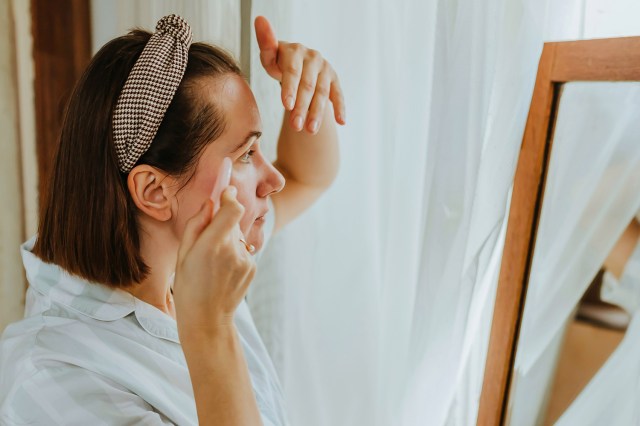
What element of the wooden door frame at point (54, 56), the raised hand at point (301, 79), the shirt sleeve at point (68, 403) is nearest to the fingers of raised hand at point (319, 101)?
the raised hand at point (301, 79)

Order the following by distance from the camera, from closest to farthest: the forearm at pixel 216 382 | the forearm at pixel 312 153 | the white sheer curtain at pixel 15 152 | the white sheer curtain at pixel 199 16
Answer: the forearm at pixel 216 382 < the forearm at pixel 312 153 < the white sheer curtain at pixel 199 16 < the white sheer curtain at pixel 15 152

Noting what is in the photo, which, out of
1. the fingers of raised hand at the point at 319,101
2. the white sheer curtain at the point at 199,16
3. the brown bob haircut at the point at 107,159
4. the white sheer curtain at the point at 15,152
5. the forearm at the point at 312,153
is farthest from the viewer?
the white sheer curtain at the point at 15,152

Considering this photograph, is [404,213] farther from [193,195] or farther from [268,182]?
[193,195]

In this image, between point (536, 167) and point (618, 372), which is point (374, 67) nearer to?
point (536, 167)

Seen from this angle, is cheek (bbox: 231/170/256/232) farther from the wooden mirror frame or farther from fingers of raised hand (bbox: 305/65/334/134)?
the wooden mirror frame

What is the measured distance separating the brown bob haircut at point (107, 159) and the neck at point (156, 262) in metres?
0.02

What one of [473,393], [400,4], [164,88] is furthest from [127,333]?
[400,4]

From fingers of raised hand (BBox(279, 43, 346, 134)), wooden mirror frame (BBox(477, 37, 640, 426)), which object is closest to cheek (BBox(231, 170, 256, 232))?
fingers of raised hand (BBox(279, 43, 346, 134))

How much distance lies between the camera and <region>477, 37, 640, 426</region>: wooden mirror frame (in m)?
0.67

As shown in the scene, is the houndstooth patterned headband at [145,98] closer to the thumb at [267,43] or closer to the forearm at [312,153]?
the thumb at [267,43]

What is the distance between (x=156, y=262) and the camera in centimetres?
81

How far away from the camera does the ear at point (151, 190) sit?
0.71 metres

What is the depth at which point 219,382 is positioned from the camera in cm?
60

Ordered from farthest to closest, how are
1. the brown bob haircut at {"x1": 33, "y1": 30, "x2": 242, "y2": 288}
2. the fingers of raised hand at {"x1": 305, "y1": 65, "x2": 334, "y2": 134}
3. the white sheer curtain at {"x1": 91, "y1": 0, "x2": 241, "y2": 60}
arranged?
the white sheer curtain at {"x1": 91, "y1": 0, "x2": 241, "y2": 60}, the fingers of raised hand at {"x1": 305, "y1": 65, "x2": 334, "y2": 134}, the brown bob haircut at {"x1": 33, "y1": 30, "x2": 242, "y2": 288}
